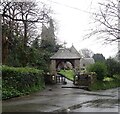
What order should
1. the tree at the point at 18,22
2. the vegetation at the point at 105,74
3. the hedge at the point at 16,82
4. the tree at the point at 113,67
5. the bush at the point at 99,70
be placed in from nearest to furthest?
the hedge at the point at 16,82, the tree at the point at 18,22, the vegetation at the point at 105,74, the bush at the point at 99,70, the tree at the point at 113,67

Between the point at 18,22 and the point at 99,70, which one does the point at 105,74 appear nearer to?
the point at 99,70

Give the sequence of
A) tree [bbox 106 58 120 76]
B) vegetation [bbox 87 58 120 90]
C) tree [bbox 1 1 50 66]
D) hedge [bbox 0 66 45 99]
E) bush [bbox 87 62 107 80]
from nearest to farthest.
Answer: hedge [bbox 0 66 45 99] < tree [bbox 1 1 50 66] < vegetation [bbox 87 58 120 90] < bush [bbox 87 62 107 80] < tree [bbox 106 58 120 76]

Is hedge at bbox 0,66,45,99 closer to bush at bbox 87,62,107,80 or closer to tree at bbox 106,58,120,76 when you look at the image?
bush at bbox 87,62,107,80

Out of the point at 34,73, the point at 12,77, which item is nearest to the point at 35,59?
the point at 34,73

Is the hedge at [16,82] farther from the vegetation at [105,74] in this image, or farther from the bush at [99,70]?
the bush at [99,70]

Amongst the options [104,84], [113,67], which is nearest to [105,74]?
[104,84]

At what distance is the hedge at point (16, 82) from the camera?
742 inches

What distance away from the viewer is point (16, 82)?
2058 cm

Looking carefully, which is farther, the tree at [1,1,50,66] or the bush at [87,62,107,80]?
the bush at [87,62,107,80]

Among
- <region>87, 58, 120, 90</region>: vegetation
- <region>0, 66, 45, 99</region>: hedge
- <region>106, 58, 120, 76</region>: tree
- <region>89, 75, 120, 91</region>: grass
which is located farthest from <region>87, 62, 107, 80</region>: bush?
<region>0, 66, 45, 99</region>: hedge

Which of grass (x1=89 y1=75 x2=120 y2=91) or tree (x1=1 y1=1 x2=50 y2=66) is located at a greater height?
tree (x1=1 y1=1 x2=50 y2=66)

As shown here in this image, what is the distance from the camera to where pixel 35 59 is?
110ft

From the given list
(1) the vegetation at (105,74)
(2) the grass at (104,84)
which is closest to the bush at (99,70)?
(1) the vegetation at (105,74)

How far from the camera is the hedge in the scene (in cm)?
1884
